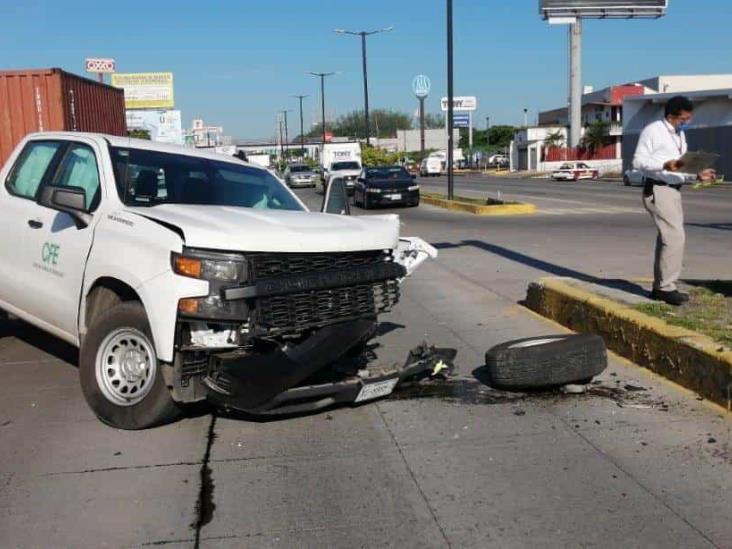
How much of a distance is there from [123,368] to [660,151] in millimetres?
5061

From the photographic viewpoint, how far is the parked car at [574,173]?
62.2m

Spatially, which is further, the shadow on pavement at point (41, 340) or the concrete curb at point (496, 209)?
the concrete curb at point (496, 209)

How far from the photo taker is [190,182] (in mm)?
6477

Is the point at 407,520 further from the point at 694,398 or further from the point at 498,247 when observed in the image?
the point at 498,247

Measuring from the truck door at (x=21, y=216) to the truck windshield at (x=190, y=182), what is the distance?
0.82 m

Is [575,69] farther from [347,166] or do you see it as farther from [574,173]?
[347,166]

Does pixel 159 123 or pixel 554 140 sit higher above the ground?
pixel 159 123

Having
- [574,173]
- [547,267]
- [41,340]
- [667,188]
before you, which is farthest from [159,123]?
[667,188]

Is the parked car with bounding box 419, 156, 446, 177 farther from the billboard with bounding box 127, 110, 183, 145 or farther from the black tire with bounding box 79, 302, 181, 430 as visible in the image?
the black tire with bounding box 79, 302, 181, 430

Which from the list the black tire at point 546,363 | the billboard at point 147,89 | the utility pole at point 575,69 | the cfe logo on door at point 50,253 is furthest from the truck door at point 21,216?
the billboard at point 147,89

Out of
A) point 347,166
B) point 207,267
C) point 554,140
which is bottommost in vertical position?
point 207,267

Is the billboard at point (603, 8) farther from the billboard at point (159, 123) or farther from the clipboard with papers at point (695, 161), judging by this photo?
the clipboard with papers at point (695, 161)

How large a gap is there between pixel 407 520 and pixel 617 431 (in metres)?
1.82

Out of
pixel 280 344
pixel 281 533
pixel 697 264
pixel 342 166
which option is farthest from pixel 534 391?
pixel 342 166
